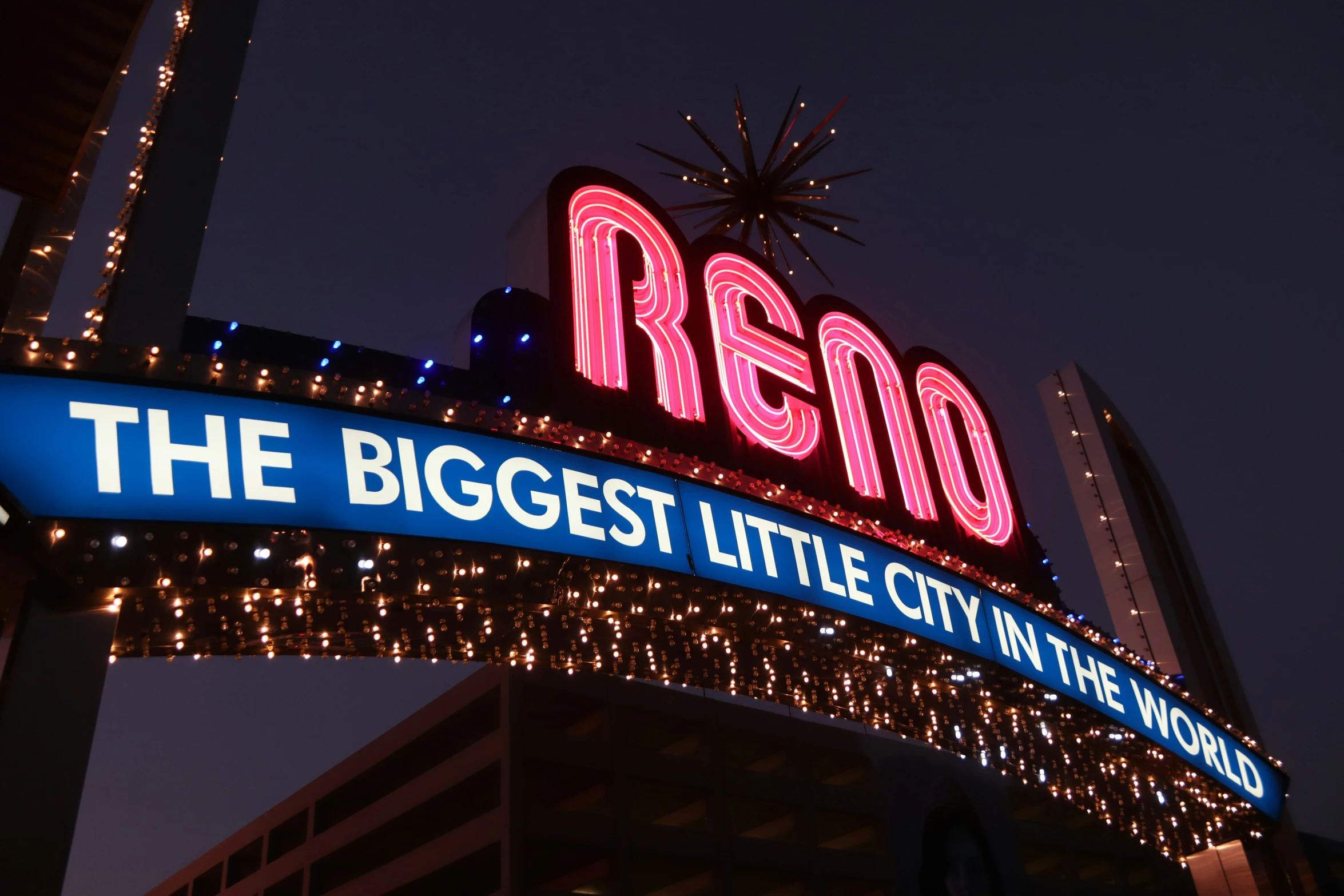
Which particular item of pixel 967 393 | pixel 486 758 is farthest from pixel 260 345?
pixel 486 758

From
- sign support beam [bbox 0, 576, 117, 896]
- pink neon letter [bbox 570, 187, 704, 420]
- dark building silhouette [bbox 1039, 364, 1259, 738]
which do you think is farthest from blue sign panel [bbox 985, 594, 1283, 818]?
sign support beam [bbox 0, 576, 117, 896]

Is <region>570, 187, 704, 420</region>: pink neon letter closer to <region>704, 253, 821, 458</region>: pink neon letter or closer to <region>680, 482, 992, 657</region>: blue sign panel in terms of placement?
<region>704, 253, 821, 458</region>: pink neon letter

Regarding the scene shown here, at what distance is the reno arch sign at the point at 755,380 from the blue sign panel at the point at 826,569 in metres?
1.24

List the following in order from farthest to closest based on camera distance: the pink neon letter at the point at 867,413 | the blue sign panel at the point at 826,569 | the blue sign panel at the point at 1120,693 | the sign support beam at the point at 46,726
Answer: the pink neon letter at the point at 867,413, the blue sign panel at the point at 1120,693, the blue sign panel at the point at 826,569, the sign support beam at the point at 46,726

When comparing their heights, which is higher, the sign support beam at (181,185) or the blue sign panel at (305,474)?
the sign support beam at (181,185)

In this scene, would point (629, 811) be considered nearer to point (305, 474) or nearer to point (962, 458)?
point (962, 458)

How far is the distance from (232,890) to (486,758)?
18366mm

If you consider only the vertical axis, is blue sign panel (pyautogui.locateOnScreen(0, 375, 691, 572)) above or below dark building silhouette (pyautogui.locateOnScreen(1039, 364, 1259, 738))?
below

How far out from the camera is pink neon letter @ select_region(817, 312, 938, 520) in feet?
30.6

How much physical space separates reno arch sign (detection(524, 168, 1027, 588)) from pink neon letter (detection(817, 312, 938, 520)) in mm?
16

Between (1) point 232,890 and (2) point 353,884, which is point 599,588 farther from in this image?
(1) point 232,890

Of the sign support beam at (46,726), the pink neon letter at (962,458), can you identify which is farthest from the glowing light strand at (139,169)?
the pink neon letter at (962,458)

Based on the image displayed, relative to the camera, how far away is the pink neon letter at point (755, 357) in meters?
8.66

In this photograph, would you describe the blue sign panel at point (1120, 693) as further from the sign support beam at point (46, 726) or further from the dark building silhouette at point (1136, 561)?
the sign support beam at point (46, 726)
